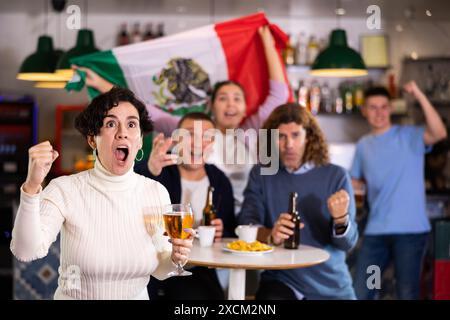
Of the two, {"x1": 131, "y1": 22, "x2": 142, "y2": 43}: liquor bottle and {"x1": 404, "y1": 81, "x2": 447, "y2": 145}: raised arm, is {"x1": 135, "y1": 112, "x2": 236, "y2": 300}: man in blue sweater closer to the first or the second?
{"x1": 404, "y1": 81, "x2": 447, "y2": 145}: raised arm

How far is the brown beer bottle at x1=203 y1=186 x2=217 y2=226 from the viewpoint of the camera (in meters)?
1.80

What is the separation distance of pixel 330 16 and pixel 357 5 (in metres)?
0.47

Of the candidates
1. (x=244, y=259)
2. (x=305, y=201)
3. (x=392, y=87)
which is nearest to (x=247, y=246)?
(x=244, y=259)

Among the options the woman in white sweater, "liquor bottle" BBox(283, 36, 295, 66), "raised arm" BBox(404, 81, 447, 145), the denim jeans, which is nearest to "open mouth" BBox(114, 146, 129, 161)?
the woman in white sweater

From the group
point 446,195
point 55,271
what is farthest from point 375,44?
point 55,271

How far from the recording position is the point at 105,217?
1.21m

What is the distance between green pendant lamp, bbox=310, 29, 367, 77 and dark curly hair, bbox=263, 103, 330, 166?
874mm

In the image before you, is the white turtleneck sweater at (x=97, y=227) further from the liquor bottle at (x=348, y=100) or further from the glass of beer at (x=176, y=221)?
the liquor bottle at (x=348, y=100)

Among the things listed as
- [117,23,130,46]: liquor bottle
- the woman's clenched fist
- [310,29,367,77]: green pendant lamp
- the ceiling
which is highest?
the ceiling

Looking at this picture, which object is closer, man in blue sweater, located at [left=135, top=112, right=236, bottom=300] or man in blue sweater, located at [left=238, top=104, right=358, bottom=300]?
man in blue sweater, located at [left=135, top=112, right=236, bottom=300]

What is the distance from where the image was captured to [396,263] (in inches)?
117

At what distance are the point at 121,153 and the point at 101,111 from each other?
9 centimetres
